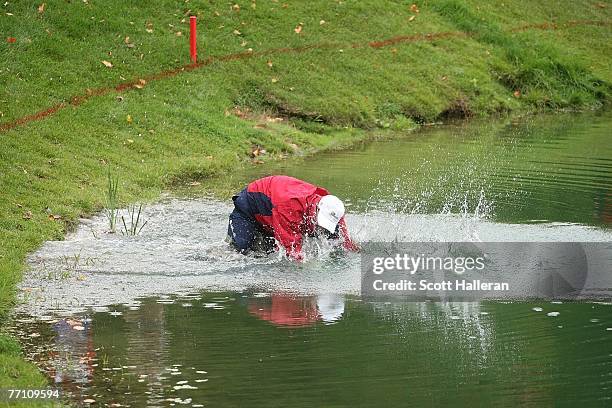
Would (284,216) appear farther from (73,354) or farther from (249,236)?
(73,354)

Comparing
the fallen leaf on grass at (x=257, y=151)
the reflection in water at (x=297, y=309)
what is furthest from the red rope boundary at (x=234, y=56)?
the reflection in water at (x=297, y=309)

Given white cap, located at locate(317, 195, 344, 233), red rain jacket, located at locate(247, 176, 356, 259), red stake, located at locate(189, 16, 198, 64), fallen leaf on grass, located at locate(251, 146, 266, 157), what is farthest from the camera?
red stake, located at locate(189, 16, 198, 64)

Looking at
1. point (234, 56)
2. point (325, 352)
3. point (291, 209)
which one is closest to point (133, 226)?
point (291, 209)

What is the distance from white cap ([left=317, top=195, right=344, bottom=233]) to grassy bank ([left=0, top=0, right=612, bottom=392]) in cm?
333

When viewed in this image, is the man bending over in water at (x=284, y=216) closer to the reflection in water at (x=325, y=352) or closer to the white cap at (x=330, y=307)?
the white cap at (x=330, y=307)

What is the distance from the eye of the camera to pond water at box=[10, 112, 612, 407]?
8883 millimetres

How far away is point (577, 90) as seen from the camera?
98.5ft

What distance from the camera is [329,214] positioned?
1198cm

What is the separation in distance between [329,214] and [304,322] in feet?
5.42

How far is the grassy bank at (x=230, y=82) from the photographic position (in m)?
17.3

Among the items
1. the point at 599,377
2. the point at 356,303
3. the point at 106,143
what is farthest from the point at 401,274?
the point at 106,143

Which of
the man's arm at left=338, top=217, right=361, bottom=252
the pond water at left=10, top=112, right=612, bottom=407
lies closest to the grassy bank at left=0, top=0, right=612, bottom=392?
the pond water at left=10, top=112, right=612, bottom=407

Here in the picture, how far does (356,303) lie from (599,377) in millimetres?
3015

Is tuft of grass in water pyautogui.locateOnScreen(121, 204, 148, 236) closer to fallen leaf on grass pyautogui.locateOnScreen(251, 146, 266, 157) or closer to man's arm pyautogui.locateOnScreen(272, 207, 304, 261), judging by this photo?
man's arm pyautogui.locateOnScreen(272, 207, 304, 261)
